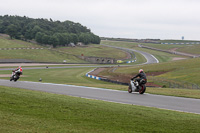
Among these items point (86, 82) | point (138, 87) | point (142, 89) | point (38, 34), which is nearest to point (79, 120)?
point (142, 89)

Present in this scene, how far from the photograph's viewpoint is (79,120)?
8.64m

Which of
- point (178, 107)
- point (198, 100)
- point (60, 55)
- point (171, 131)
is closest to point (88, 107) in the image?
point (171, 131)

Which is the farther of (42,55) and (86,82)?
(42,55)

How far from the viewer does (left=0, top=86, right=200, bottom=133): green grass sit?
757 cm

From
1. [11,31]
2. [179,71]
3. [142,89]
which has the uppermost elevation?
[11,31]

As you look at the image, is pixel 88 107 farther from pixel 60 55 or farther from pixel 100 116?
pixel 60 55

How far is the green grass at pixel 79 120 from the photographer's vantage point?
7.57 m

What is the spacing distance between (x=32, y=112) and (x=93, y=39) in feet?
569

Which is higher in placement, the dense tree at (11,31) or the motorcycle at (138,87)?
the dense tree at (11,31)

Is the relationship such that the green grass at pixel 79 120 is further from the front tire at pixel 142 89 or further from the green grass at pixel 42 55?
the green grass at pixel 42 55

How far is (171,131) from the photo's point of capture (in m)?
7.87

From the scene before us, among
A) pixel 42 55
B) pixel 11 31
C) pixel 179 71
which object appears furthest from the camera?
pixel 11 31

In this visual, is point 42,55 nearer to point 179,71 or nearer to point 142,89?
point 179,71

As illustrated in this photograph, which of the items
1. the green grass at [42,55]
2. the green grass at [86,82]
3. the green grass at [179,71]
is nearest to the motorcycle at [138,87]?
the green grass at [86,82]
